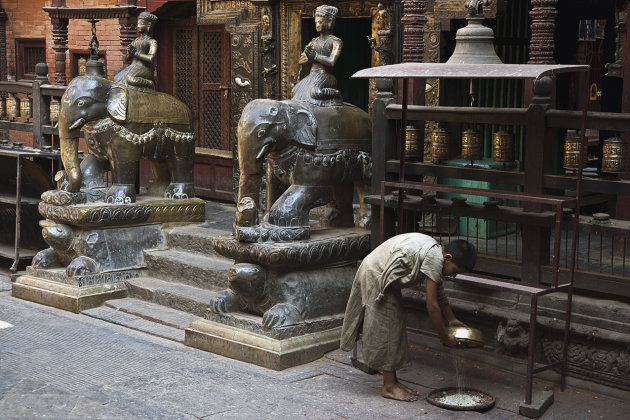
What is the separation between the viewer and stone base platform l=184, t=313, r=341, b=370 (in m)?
7.39

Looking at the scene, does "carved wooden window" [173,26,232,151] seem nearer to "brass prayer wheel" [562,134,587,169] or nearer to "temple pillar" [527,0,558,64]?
"temple pillar" [527,0,558,64]

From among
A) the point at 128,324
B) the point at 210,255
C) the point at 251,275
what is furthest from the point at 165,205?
the point at 251,275

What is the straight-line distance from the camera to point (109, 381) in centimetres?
708

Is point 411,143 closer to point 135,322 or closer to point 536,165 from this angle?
point 536,165

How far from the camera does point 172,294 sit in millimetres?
9000

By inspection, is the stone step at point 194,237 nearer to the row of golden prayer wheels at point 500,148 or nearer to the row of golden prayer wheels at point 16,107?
the row of golden prayer wheels at point 500,148

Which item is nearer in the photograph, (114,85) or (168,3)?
(114,85)

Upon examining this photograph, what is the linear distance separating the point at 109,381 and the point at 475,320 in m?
2.77

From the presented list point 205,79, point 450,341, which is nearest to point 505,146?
point 450,341

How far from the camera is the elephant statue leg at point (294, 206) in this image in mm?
7840

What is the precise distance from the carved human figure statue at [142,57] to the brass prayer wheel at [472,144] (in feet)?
13.2

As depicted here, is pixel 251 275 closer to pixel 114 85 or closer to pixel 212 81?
pixel 114 85

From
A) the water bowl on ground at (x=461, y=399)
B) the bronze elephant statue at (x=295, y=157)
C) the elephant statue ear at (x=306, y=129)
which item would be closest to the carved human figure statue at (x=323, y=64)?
the bronze elephant statue at (x=295, y=157)

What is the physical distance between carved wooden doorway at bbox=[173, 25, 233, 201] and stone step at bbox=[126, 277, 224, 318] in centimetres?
306
